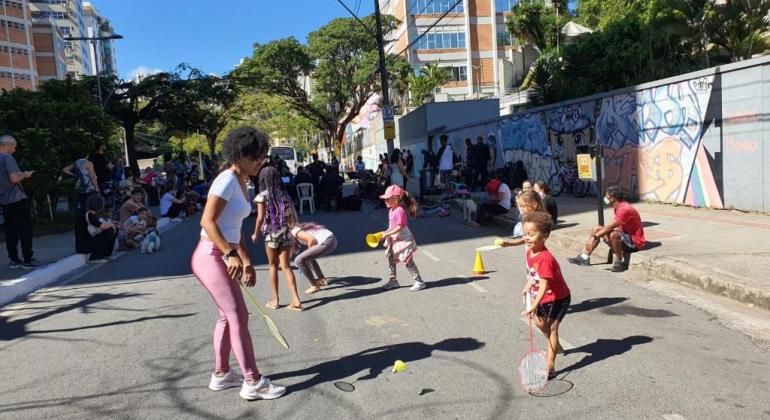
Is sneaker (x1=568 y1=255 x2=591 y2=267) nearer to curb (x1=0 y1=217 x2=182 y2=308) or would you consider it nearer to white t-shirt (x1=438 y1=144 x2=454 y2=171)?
curb (x1=0 y1=217 x2=182 y2=308)

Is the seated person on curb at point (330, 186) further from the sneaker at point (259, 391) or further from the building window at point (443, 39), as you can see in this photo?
the building window at point (443, 39)

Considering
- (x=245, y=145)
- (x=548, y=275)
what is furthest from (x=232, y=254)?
(x=548, y=275)

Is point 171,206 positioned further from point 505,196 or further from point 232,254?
point 232,254

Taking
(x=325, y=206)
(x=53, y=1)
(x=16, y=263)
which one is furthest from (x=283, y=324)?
(x=53, y=1)

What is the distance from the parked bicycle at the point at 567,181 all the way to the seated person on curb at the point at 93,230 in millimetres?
11423

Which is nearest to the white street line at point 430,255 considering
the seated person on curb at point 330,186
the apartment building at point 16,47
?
the seated person on curb at point 330,186

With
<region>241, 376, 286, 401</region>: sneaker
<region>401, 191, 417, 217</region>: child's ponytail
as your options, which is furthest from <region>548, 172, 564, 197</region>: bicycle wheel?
<region>241, 376, 286, 401</region>: sneaker

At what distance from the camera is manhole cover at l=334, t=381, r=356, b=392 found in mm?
4285

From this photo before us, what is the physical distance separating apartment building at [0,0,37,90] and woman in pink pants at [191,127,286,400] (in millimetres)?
74020

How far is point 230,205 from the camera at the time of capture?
3.91m

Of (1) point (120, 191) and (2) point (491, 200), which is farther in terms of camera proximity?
(1) point (120, 191)

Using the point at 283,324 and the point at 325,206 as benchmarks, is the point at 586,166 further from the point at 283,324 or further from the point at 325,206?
the point at 325,206

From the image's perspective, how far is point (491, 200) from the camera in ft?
43.3

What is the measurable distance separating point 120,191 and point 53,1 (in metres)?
113
